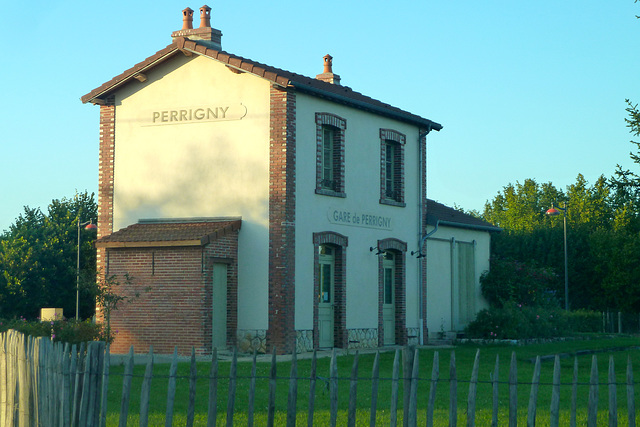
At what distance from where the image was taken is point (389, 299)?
24422 mm

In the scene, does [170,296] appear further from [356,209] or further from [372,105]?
[372,105]

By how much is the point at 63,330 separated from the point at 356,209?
8106 mm

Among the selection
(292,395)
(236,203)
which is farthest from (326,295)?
(292,395)

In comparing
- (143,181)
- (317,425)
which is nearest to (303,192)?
(143,181)

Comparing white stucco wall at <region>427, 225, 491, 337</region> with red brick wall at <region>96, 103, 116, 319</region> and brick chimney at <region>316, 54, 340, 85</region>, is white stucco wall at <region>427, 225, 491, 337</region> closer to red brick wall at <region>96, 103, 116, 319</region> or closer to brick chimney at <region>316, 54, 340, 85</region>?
brick chimney at <region>316, 54, 340, 85</region>

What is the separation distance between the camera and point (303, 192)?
20781mm

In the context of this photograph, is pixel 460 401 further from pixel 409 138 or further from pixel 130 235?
pixel 409 138

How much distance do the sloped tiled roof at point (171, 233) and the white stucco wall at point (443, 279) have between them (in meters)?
7.90

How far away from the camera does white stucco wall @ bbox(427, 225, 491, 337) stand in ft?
86.2

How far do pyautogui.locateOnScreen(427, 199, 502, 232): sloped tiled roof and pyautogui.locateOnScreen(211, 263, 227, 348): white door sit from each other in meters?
7.94

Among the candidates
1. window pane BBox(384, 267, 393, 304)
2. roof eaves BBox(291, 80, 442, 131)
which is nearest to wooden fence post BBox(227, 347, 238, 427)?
roof eaves BBox(291, 80, 442, 131)

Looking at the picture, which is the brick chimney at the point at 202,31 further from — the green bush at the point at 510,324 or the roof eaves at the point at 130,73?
the green bush at the point at 510,324

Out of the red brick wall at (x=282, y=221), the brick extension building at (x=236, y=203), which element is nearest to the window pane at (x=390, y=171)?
the brick extension building at (x=236, y=203)

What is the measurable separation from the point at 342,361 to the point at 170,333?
430 centimetres
